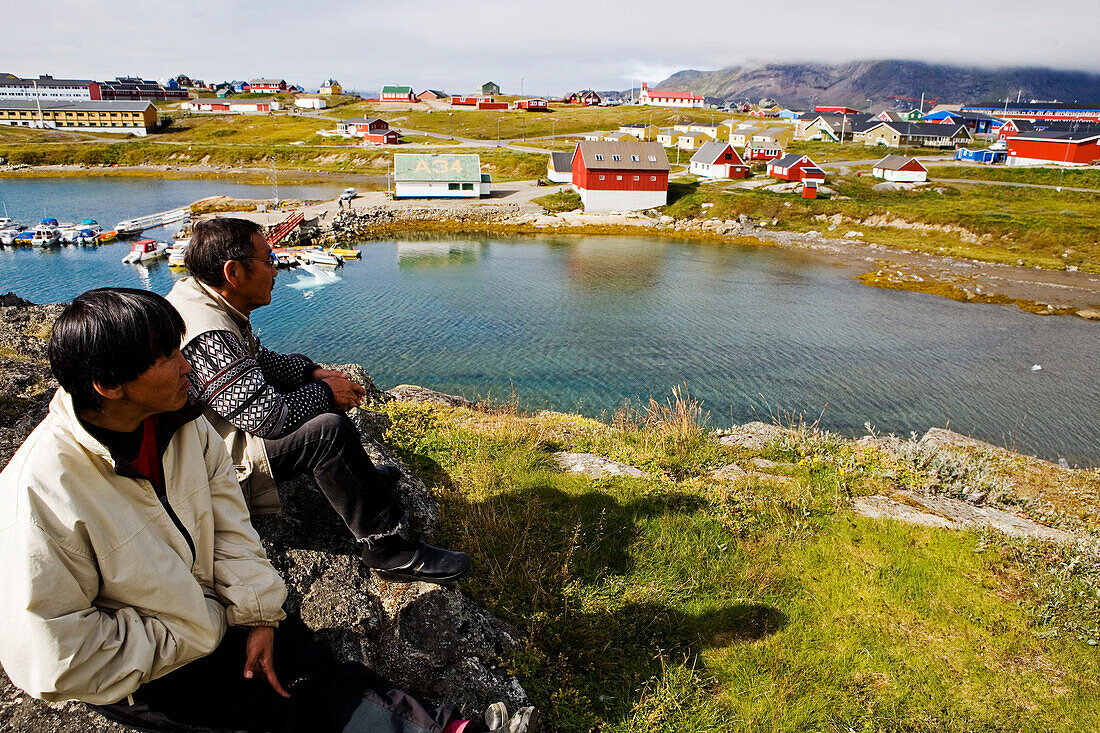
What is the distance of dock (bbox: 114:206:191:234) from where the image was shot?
43.4 metres

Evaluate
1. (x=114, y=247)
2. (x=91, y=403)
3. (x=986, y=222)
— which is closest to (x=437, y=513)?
(x=91, y=403)

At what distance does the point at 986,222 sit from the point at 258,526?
169 ft

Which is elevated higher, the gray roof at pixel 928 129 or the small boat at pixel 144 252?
the gray roof at pixel 928 129

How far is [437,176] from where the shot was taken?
55.1 m

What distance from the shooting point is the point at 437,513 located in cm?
502

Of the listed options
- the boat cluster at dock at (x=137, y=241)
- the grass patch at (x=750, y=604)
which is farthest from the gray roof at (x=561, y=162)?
the grass patch at (x=750, y=604)

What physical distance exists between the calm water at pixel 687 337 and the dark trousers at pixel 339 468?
44.3 feet

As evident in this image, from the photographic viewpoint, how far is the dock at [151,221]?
43406 mm

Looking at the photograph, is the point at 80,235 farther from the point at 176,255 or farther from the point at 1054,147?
the point at 1054,147

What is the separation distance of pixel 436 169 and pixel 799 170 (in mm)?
34975

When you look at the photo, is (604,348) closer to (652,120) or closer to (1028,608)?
(1028,608)

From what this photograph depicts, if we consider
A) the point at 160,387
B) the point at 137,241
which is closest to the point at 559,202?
the point at 137,241

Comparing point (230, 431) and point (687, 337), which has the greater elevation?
point (230, 431)

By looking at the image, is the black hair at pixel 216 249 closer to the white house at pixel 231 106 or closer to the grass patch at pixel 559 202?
the grass patch at pixel 559 202
